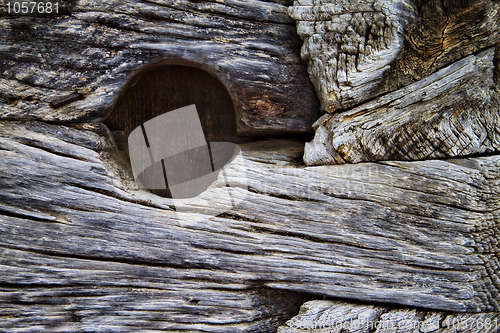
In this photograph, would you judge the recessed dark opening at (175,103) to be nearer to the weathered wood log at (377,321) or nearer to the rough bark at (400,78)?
the rough bark at (400,78)

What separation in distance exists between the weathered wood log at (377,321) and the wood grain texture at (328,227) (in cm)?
6

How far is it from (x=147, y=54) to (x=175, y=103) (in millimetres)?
316

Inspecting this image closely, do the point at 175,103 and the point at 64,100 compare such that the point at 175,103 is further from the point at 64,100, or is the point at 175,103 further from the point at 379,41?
the point at 379,41

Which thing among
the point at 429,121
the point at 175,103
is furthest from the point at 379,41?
the point at 175,103

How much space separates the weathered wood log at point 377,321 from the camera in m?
1.46

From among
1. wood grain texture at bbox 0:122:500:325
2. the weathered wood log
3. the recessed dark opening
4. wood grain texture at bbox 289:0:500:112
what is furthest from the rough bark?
the weathered wood log

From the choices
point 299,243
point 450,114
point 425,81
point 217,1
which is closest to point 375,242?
point 299,243

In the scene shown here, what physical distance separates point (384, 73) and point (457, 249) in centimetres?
94

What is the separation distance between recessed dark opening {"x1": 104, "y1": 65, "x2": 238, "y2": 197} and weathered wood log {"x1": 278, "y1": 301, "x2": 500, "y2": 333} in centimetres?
93

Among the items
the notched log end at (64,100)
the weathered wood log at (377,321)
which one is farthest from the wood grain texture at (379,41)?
the notched log end at (64,100)

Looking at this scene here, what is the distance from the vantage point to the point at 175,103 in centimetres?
171

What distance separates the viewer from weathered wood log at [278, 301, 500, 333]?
1.46m

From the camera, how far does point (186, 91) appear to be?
1.71 metres

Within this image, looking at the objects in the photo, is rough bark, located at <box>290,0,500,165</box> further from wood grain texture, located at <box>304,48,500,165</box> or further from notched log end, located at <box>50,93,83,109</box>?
notched log end, located at <box>50,93,83,109</box>
